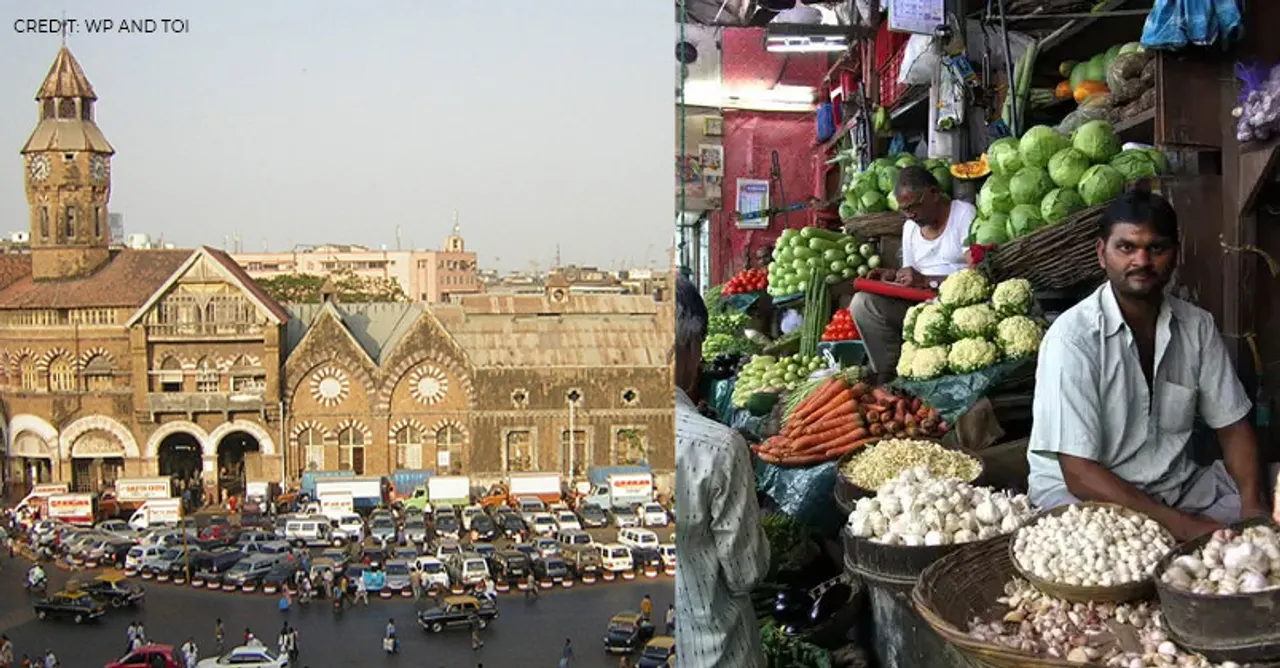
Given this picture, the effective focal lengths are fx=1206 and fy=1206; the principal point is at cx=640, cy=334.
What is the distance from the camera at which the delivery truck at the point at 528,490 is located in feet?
9.93

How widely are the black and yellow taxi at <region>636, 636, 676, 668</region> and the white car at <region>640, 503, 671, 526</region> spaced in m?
0.28

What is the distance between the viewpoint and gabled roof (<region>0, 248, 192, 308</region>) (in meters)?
2.94

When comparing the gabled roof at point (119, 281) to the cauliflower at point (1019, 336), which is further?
the gabled roof at point (119, 281)

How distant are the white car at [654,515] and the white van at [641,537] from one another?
0.08 ft

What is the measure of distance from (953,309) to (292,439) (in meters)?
1.66

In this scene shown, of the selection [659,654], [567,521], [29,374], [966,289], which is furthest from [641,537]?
[29,374]

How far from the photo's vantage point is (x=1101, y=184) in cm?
257

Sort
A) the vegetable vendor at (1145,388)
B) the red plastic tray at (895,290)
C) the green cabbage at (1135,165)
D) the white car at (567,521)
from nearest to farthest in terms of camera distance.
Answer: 1. the vegetable vendor at (1145,388)
2. the green cabbage at (1135,165)
3. the white car at (567,521)
4. the red plastic tray at (895,290)

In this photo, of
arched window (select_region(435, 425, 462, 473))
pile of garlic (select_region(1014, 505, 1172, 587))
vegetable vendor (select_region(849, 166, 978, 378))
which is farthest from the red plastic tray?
pile of garlic (select_region(1014, 505, 1172, 587))

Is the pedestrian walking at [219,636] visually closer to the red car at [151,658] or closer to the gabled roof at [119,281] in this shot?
the red car at [151,658]

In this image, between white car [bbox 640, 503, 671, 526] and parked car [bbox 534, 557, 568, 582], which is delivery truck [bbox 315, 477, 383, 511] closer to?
parked car [bbox 534, 557, 568, 582]

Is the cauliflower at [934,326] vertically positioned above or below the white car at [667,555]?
above

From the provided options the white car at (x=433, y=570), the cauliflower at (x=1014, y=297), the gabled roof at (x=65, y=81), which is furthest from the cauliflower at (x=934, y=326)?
the gabled roof at (x=65, y=81)

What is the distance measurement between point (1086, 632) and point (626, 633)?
130 centimetres
